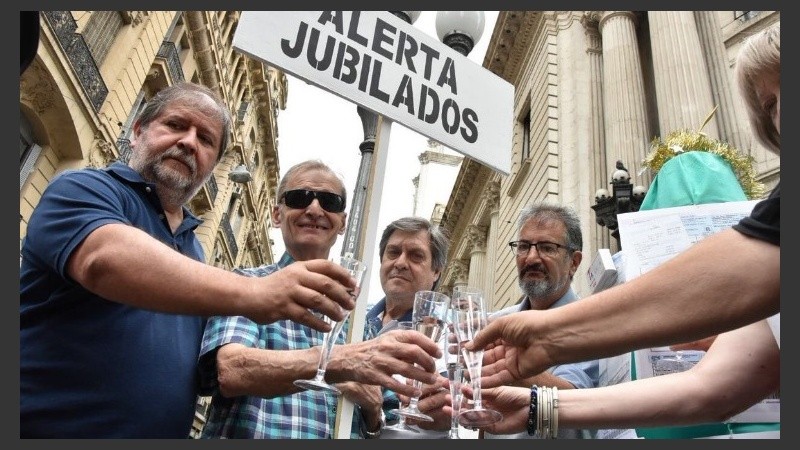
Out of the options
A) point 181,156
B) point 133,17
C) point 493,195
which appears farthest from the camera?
point 493,195

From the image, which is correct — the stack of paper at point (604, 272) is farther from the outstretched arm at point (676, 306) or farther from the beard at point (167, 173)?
the beard at point (167, 173)

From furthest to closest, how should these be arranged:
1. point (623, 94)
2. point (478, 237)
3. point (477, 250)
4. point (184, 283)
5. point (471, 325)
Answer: point (477, 250) → point (478, 237) → point (623, 94) → point (471, 325) → point (184, 283)

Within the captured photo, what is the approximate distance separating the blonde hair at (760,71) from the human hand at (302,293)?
1.28m

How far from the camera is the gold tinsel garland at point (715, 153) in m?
3.58

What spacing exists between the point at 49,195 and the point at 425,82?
1371 millimetres

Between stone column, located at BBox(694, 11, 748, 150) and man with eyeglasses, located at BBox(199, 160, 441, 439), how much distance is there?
10.1m

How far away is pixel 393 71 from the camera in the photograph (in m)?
2.13

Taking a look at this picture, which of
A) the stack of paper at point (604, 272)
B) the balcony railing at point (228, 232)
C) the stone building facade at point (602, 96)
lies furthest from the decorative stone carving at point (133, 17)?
the stack of paper at point (604, 272)

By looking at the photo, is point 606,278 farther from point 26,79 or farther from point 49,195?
point 26,79

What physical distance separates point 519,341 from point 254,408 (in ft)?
3.42

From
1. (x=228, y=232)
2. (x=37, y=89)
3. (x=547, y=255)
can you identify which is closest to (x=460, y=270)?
(x=228, y=232)

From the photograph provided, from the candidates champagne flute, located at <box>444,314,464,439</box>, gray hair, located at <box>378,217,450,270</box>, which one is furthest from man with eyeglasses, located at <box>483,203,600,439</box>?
champagne flute, located at <box>444,314,464,439</box>

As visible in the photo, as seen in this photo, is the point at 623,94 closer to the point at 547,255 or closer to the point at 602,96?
the point at 602,96

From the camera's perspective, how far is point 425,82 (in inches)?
87.7
